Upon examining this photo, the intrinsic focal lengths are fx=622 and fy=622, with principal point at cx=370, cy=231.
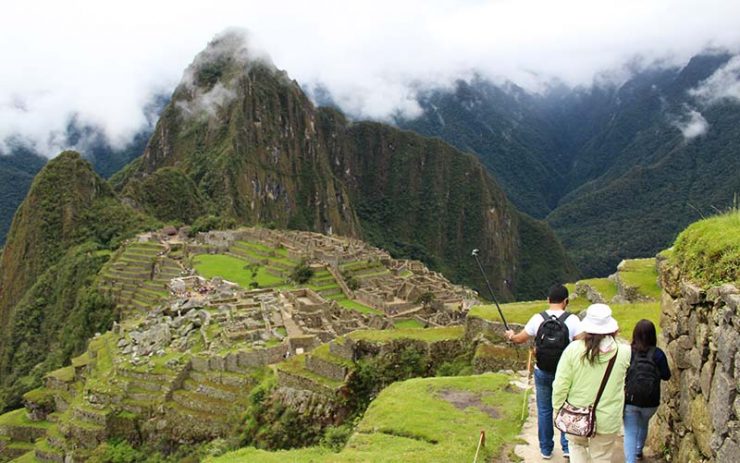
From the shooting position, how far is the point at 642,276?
59.9 ft

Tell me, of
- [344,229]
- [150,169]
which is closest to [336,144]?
[344,229]

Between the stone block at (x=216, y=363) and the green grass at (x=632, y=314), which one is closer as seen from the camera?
the green grass at (x=632, y=314)

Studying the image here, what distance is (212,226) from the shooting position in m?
83.9

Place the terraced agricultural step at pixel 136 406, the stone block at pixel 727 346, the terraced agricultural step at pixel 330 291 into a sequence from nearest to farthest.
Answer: the stone block at pixel 727 346 → the terraced agricultural step at pixel 136 406 → the terraced agricultural step at pixel 330 291

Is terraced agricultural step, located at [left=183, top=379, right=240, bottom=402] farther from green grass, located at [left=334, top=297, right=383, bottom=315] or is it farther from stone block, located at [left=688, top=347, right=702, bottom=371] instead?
green grass, located at [left=334, top=297, right=383, bottom=315]

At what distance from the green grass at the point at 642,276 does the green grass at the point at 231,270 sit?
33.4 meters

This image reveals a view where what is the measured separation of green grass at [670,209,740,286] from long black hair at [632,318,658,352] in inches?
26.4

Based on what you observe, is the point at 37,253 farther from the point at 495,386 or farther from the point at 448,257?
the point at 448,257

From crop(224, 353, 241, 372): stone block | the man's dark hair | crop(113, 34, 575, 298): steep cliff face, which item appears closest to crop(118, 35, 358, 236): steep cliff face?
crop(113, 34, 575, 298): steep cliff face

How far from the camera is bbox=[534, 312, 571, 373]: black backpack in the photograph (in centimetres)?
727

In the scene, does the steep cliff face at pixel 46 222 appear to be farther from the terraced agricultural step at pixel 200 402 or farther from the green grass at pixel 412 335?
the green grass at pixel 412 335

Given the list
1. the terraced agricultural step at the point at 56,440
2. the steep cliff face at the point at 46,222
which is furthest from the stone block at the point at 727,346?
the steep cliff face at the point at 46,222

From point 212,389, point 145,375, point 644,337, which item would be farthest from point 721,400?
point 145,375

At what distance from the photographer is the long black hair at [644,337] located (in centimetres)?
656
